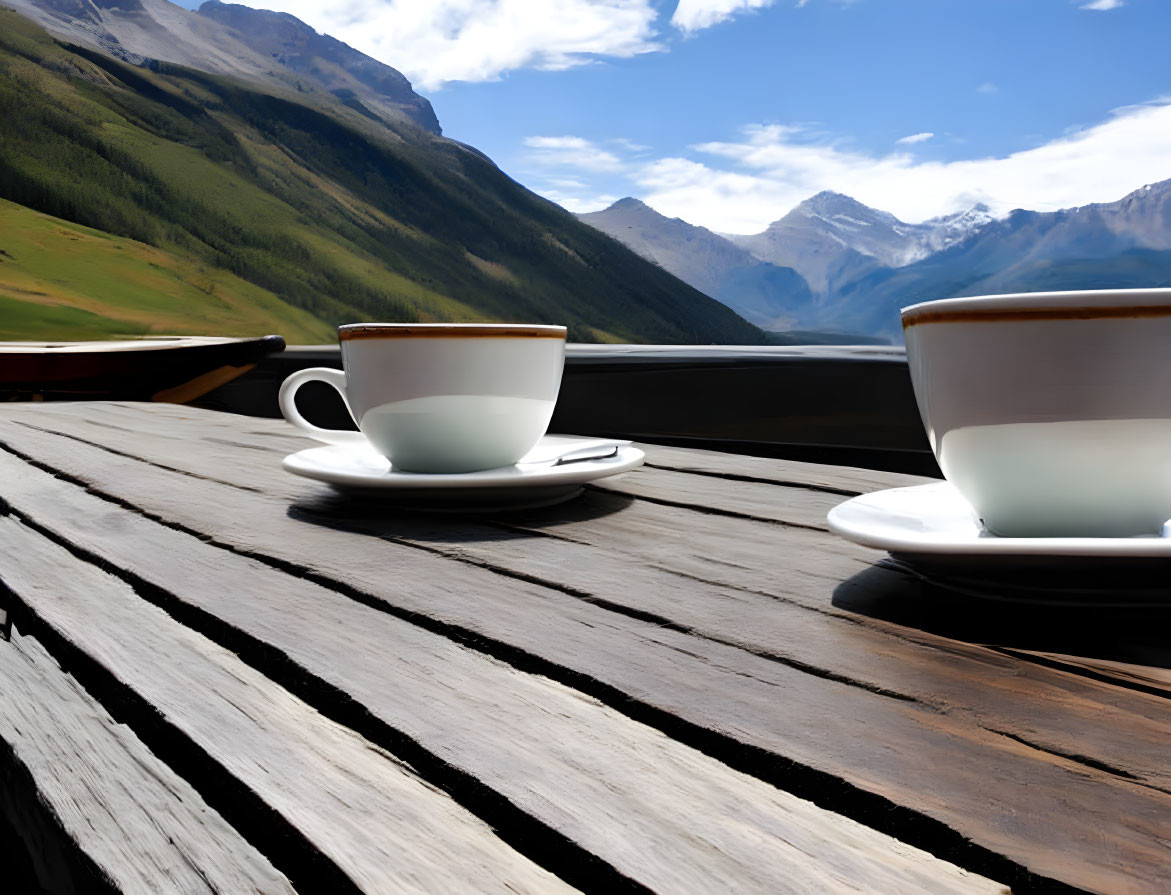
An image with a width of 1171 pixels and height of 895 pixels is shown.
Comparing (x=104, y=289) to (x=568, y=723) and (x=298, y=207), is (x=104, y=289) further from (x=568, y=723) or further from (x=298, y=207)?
(x=568, y=723)

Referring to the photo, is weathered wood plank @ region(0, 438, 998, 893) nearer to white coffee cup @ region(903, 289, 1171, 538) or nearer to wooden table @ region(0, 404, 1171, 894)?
wooden table @ region(0, 404, 1171, 894)

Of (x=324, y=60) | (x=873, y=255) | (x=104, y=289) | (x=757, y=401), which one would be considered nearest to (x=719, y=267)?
(x=873, y=255)

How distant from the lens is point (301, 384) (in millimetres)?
765

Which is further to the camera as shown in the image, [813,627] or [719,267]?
[719,267]

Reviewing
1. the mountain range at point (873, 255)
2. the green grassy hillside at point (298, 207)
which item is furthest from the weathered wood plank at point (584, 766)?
the mountain range at point (873, 255)

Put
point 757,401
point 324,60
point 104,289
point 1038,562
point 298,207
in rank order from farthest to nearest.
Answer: point 324,60 → point 298,207 → point 104,289 → point 757,401 → point 1038,562

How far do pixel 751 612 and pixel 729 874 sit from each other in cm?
19

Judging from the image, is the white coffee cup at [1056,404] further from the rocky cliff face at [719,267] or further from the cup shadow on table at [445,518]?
the rocky cliff face at [719,267]

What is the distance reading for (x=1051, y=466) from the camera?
0.39 metres

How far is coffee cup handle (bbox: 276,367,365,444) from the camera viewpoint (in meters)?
0.73

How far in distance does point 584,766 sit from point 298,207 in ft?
186

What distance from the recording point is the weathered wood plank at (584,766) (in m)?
0.19

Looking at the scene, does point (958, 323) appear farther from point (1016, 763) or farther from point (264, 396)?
point (264, 396)

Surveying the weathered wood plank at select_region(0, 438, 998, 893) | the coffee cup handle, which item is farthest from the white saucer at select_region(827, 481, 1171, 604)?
the coffee cup handle
